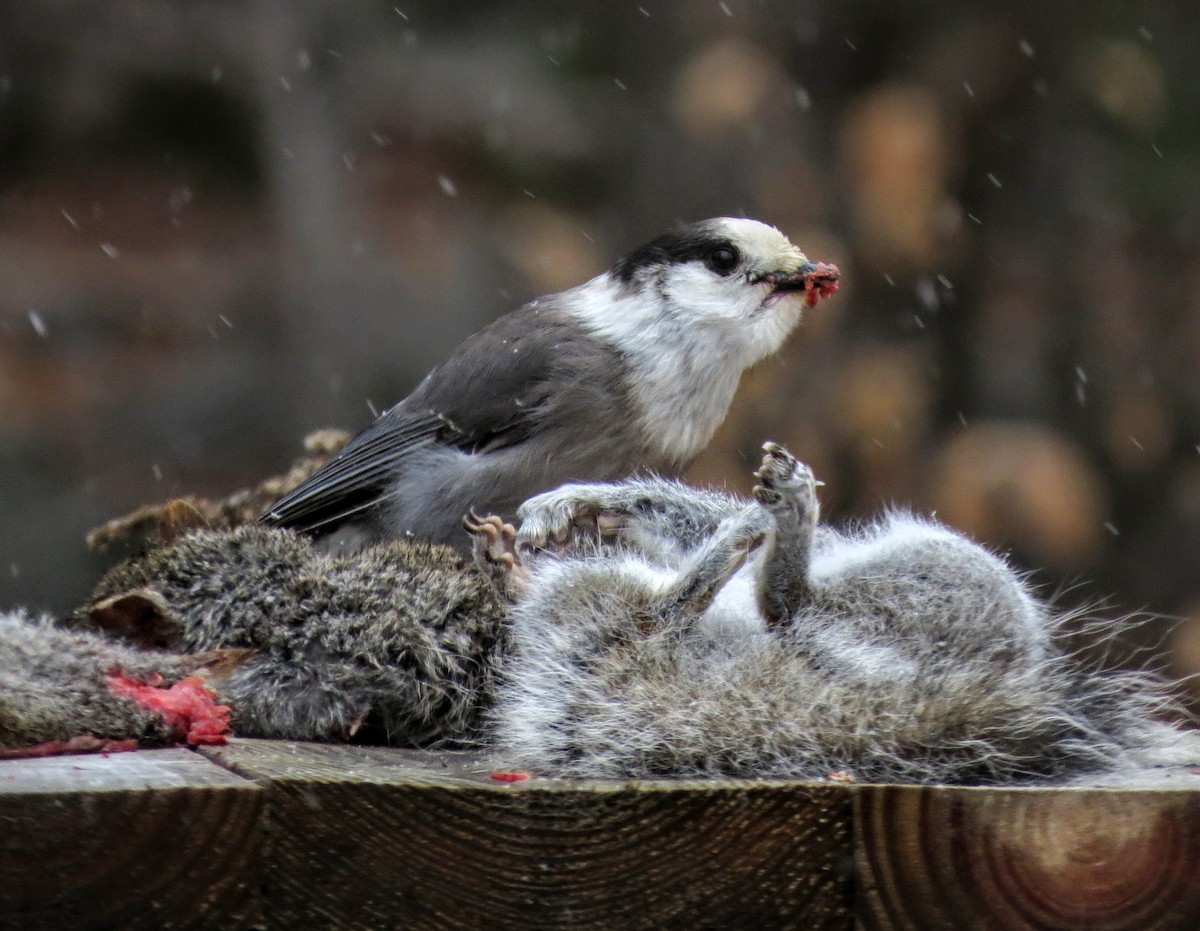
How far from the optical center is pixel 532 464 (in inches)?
112

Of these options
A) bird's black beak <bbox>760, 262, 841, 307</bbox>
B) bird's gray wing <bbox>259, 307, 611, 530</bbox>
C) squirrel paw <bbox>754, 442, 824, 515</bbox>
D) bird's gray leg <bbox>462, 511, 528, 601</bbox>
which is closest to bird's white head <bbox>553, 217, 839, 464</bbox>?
bird's black beak <bbox>760, 262, 841, 307</bbox>

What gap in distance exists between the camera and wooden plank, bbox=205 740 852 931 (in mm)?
1271

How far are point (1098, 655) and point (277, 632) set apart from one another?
2.99 feet

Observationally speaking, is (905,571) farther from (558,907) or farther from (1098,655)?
(558,907)

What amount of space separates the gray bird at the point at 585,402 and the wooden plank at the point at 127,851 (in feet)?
4.99

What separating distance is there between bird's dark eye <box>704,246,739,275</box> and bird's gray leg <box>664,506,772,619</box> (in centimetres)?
132

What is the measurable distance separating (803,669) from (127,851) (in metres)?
0.69

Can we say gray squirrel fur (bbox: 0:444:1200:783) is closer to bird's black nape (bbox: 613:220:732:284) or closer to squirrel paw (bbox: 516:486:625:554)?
squirrel paw (bbox: 516:486:625:554)

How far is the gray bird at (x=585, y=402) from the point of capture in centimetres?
287

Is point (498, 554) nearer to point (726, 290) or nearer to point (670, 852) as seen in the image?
point (670, 852)

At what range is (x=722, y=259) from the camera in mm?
3016

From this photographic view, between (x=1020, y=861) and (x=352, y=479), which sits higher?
(x=352, y=479)

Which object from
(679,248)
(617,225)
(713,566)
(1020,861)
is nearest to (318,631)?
(713,566)

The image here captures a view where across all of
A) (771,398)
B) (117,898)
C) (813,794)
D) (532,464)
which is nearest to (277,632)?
(117,898)
